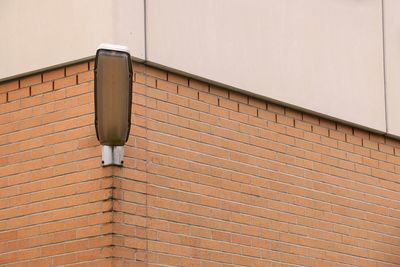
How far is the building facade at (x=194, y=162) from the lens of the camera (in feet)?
28.4

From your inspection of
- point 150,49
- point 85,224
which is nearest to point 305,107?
point 150,49

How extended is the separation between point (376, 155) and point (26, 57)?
3103mm

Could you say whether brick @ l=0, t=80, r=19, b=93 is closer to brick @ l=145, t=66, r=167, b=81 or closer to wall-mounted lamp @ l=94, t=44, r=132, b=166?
brick @ l=145, t=66, r=167, b=81

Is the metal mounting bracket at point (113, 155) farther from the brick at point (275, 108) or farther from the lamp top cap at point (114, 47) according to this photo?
the brick at point (275, 108)

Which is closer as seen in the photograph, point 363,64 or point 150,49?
point 150,49

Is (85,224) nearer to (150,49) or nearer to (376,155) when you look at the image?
(150,49)

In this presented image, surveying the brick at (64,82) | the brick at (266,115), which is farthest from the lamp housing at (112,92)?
the brick at (266,115)

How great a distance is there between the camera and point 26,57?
914cm

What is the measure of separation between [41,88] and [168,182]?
3.54 ft

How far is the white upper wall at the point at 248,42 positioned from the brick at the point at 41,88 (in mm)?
120

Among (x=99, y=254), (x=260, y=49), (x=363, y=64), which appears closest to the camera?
(x=99, y=254)

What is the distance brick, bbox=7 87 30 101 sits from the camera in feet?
30.0

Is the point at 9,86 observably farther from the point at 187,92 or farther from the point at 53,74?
the point at 187,92

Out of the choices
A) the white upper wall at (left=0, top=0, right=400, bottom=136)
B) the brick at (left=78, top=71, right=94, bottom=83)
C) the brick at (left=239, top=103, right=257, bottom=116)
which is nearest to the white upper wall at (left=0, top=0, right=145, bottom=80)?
the white upper wall at (left=0, top=0, right=400, bottom=136)
